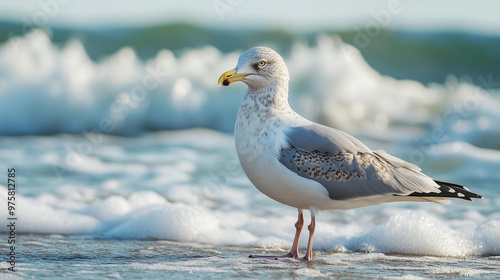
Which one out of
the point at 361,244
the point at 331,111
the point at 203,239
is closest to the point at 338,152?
the point at 361,244

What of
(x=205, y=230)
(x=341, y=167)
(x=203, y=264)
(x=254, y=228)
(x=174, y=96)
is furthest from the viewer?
(x=174, y=96)

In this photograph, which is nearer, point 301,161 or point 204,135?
point 301,161

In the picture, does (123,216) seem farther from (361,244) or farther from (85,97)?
(85,97)

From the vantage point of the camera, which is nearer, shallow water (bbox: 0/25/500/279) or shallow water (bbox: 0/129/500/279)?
shallow water (bbox: 0/129/500/279)

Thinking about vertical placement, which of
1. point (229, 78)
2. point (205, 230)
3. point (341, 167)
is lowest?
point (205, 230)

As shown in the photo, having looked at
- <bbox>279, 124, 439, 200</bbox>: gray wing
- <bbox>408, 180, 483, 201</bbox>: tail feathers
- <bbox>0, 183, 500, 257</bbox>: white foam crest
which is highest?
<bbox>279, 124, 439, 200</bbox>: gray wing

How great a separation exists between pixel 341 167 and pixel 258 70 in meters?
0.84

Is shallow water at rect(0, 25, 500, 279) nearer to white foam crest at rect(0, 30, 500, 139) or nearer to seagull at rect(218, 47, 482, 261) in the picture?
white foam crest at rect(0, 30, 500, 139)

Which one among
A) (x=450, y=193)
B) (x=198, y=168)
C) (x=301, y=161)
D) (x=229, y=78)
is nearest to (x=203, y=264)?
(x=301, y=161)

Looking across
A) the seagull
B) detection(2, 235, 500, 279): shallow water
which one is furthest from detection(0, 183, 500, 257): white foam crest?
the seagull

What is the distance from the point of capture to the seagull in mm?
4527

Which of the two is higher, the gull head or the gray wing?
the gull head

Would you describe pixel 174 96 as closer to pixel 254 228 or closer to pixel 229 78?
pixel 254 228

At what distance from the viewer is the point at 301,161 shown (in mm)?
4547
